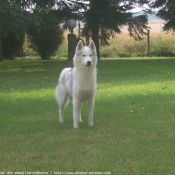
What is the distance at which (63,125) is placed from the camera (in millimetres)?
8000

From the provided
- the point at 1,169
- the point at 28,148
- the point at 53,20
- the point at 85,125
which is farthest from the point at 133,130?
the point at 53,20

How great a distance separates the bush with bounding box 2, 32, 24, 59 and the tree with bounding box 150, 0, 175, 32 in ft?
36.8

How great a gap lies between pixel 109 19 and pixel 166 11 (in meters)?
5.48

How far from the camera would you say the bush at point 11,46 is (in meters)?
34.4

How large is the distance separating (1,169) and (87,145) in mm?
1533

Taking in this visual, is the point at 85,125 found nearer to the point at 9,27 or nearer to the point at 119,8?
the point at 9,27

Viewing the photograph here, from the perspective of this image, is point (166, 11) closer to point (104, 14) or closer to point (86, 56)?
point (104, 14)

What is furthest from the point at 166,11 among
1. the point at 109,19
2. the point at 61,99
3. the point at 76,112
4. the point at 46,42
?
the point at 76,112

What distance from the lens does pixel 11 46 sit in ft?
115

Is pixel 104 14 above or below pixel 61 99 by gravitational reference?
above

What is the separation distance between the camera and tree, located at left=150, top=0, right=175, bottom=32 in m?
30.3

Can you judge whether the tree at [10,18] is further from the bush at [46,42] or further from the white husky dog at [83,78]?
the bush at [46,42]

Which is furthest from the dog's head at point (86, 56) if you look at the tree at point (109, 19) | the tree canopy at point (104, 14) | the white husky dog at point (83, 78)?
the tree at point (109, 19)

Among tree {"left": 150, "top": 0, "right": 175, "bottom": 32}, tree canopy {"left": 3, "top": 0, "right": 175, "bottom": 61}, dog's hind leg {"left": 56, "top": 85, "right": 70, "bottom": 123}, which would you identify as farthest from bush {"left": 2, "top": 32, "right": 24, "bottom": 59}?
dog's hind leg {"left": 56, "top": 85, "right": 70, "bottom": 123}
